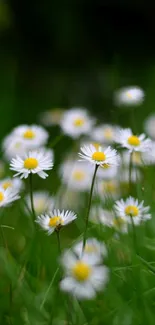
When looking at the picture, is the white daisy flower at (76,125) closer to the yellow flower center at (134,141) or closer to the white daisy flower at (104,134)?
the white daisy flower at (104,134)

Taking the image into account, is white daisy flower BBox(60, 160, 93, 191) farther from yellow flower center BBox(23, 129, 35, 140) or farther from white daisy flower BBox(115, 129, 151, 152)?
white daisy flower BBox(115, 129, 151, 152)

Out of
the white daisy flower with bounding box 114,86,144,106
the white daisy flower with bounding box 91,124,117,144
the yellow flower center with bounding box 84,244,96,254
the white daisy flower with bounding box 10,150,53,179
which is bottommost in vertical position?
the yellow flower center with bounding box 84,244,96,254

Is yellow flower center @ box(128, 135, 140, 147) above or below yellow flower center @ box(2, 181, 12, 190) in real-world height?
above

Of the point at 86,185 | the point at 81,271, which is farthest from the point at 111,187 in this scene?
the point at 81,271

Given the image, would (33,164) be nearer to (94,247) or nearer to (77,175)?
(94,247)

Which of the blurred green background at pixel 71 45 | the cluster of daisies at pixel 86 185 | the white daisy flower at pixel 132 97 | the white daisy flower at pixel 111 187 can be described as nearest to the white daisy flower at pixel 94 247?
the cluster of daisies at pixel 86 185

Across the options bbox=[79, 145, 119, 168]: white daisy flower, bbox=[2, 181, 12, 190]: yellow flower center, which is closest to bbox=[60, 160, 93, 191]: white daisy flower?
bbox=[2, 181, 12, 190]: yellow flower center

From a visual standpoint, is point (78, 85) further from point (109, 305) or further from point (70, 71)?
point (109, 305)
